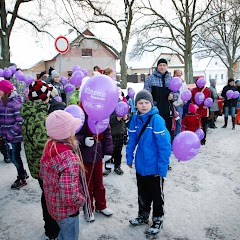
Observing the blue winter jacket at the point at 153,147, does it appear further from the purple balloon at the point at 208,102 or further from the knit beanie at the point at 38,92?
the purple balloon at the point at 208,102

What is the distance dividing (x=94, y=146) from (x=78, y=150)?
0.89 metres

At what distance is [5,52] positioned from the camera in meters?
12.8

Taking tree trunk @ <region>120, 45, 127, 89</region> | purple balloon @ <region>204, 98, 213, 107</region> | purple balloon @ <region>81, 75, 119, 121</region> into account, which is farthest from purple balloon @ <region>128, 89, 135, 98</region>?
tree trunk @ <region>120, 45, 127, 89</region>

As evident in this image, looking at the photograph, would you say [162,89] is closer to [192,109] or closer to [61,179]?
[192,109]

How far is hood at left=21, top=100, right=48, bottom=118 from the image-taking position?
2971 mm

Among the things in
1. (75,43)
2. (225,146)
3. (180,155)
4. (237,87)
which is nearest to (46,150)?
(180,155)

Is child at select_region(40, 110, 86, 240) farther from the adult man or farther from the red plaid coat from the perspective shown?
the adult man

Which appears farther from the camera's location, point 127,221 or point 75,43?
point 75,43

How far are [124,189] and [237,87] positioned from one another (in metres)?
7.18

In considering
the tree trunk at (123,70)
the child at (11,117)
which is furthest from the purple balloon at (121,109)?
the tree trunk at (123,70)

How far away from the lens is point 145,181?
3211 mm

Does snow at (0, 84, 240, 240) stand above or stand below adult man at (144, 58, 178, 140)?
below

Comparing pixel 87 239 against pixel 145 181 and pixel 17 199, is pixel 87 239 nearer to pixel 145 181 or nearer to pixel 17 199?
pixel 145 181

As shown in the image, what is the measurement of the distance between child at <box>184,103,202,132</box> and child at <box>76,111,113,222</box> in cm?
390
